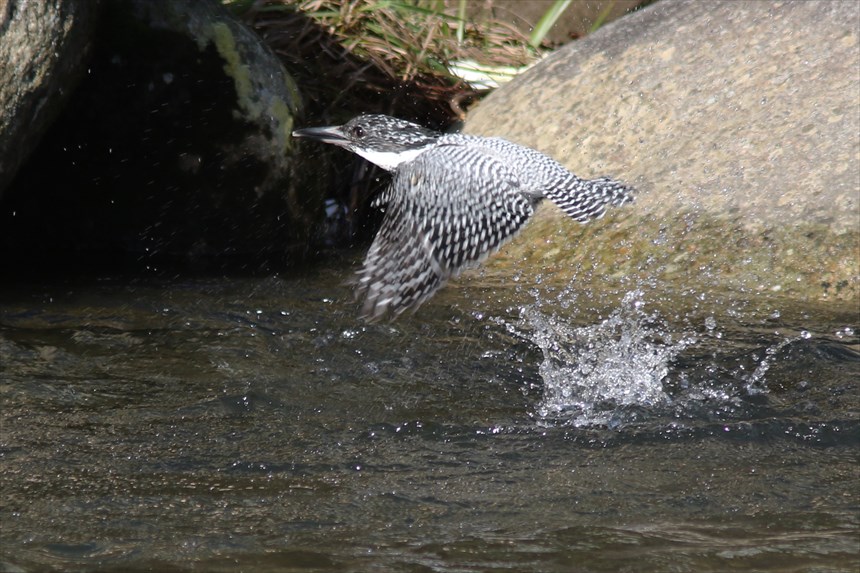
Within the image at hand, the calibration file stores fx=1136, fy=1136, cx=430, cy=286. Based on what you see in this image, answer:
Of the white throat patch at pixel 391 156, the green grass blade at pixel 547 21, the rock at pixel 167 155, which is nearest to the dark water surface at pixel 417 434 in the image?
the rock at pixel 167 155

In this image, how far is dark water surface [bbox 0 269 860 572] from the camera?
9.14 feet

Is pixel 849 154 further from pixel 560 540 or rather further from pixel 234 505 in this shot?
pixel 234 505

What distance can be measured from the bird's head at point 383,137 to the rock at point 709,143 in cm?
127

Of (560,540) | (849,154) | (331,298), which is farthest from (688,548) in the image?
(849,154)

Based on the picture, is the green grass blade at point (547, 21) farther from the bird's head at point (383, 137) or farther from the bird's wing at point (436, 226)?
the bird's wing at point (436, 226)

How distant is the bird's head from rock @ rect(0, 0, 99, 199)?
1.04 m

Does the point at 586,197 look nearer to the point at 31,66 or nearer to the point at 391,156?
the point at 391,156

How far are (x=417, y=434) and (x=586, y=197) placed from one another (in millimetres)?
1100

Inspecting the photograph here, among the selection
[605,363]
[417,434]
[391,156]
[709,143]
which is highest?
[709,143]

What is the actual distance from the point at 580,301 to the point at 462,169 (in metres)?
1.29

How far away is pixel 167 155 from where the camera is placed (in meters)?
5.56

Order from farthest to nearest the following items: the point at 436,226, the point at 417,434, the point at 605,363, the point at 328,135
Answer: the point at 328,135 → the point at 605,363 → the point at 436,226 → the point at 417,434

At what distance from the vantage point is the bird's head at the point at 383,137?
177 inches

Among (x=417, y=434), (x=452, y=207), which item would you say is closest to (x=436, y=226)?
(x=452, y=207)
